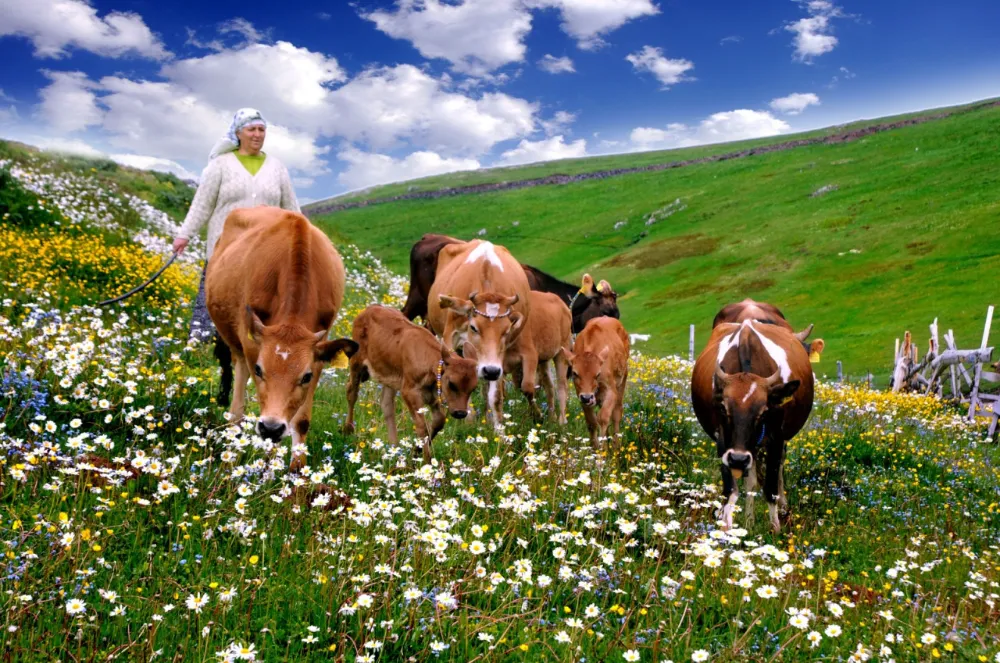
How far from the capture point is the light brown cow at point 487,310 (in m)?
10.4

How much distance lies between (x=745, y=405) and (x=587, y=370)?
338 cm

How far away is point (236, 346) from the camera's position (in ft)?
27.6

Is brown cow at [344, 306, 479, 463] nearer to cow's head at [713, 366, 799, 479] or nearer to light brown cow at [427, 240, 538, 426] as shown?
light brown cow at [427, 240, 538, 426]

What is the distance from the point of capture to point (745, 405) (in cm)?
810

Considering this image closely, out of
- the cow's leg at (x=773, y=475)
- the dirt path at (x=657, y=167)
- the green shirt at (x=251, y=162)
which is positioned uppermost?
the dirt path at (x=657, y=167)

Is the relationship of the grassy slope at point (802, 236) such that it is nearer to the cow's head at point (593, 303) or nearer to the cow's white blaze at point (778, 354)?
the cow's head at point (593, 303)

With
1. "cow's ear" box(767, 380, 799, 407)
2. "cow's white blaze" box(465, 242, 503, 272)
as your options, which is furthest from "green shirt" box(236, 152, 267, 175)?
"cow's ear" box(767, 380, 799, 407)

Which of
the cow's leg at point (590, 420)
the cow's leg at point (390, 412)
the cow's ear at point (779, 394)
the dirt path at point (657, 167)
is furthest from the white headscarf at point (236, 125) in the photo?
the dirt path at point (657, 167)

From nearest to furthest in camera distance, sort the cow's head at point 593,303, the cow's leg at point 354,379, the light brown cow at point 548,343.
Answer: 1. the cow's leg at point 354,379
2. the light brown cow at point 548,343
3. the cow's head at point 593,303

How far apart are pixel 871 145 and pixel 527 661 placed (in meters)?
112

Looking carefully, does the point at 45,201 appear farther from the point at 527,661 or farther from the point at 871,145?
the point at 871,145

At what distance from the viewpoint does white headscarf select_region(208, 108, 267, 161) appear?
9562 mm

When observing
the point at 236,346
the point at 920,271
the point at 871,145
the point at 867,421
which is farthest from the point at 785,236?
the point at 236,346

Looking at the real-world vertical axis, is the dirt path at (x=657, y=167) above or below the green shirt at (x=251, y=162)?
above
